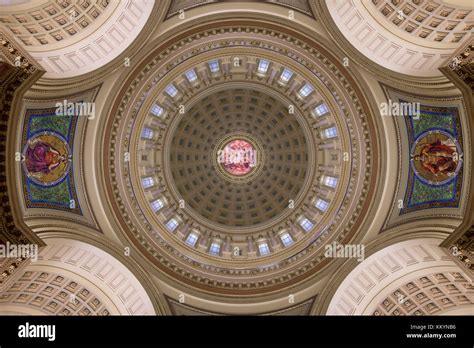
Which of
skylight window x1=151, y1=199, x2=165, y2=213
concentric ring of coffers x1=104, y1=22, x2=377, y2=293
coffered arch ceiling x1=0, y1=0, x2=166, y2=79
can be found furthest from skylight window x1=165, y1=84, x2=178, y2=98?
skylight window x1=151, y1=199, x2=165, y2=213

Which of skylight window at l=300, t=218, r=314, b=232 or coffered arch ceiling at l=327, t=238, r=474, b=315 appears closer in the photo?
coffered arch ceiling at l=327, t=238, r=474, b=315

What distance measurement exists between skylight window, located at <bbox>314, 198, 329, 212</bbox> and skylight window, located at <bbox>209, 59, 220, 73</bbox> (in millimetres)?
14881

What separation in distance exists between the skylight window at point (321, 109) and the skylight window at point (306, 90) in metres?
1.47

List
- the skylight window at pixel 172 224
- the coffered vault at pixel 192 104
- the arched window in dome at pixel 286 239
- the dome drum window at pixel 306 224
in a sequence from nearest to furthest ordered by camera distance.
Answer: the coffered vault at pixel 192 104 → the dome drum window at pixel 306 224 → the skylight window at pixel 172 224 → the arched window in dome at pixel 286 239

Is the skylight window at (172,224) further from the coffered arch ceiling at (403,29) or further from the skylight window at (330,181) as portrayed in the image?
the coffered arch ceiling at (403,29)

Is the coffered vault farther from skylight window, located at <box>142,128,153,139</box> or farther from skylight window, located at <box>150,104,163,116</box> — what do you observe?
skylight window, located at <box>142,128,153,139</box>

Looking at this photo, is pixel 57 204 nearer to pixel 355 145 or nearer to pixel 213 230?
pixel 213 230

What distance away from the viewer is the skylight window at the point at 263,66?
111ft

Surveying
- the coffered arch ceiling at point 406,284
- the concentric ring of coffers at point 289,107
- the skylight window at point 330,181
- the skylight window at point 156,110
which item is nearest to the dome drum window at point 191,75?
the concentric ring of coffers at point 289,107

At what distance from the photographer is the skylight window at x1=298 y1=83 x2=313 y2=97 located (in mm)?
33991

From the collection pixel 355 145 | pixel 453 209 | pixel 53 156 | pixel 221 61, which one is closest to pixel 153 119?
pixel 221 61

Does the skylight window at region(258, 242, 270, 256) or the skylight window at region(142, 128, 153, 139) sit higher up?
the skylight window at region(142, 128, 153, 139)

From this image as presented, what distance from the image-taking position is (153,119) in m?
35.5

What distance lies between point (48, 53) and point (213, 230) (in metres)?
22.0
